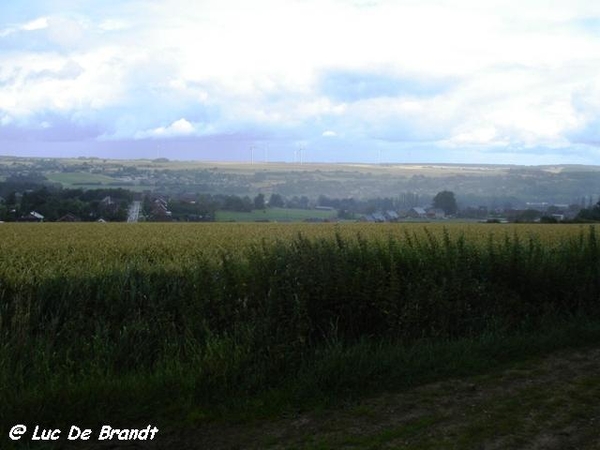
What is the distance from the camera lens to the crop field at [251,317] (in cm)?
603

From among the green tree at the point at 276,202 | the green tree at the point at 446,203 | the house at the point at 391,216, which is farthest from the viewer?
the green tree at the point at 276,202

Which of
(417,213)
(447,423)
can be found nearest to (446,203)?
(417,213)

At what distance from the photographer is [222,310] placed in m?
8.05

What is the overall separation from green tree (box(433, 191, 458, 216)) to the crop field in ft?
110

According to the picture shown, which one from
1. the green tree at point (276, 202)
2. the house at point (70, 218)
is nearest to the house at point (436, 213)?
the green tree at point (276, 202)

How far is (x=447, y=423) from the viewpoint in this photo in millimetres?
5461

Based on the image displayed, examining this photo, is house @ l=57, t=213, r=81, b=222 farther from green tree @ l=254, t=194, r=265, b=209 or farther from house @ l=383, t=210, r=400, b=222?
house @ l=383, t=210, r=400, b=222

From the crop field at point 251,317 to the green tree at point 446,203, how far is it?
3357 centimetres

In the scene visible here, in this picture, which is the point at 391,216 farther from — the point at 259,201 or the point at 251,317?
the point at 251,317

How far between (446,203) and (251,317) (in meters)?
39.4

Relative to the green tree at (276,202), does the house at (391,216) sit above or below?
below

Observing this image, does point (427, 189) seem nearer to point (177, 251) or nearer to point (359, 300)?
point (177, 251)

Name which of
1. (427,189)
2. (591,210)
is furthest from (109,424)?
(591,210)

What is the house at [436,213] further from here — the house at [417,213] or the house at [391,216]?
the house at [391,216]
